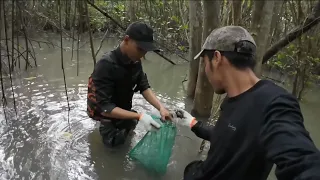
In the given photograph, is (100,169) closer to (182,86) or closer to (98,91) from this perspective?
(98,91)

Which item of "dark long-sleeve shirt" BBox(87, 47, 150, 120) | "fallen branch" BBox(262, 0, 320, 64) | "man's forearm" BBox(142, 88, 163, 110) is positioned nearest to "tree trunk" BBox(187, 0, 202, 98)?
"fallen branch" BBox(262, 0, 320, 64)

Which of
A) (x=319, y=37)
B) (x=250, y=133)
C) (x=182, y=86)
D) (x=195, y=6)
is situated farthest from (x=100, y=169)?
(x=319, y=37)

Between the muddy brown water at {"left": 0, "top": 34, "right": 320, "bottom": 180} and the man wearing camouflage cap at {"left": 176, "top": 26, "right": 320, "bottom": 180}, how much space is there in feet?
5.21

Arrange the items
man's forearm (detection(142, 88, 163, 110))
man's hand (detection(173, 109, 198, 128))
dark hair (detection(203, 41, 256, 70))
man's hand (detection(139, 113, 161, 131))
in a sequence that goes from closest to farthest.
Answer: dark hair (detection(203, 41, 256, 70)) → man's hand (detection(173, 109, 198, 128)) → man's hand (detection(139, 113, 161, 131)) → man's forearm (detection(142, 88, 163, 110))

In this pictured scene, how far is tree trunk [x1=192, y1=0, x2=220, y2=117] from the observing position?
4023 mm

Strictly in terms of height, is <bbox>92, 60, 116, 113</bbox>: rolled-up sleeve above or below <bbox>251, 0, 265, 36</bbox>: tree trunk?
below

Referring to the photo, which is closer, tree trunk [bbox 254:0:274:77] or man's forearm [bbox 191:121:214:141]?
man's forearm [bbox 191:121:214:141]

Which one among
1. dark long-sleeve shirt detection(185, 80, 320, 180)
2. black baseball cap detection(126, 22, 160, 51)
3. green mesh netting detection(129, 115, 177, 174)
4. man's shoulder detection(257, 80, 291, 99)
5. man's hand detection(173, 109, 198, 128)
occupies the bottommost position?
green mesh netting detection(129, 115, 177, 174)

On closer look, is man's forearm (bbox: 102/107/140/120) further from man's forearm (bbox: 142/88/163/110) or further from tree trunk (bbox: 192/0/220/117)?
tree trunk (bbox: 192/0/220/117)

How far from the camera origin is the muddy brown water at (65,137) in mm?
3230

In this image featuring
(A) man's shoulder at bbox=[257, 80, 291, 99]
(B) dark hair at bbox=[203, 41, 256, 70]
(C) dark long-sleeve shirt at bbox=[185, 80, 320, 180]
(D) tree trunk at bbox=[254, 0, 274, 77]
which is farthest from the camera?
(D) tree trunk at bbox=[254, 0, 274, 77]

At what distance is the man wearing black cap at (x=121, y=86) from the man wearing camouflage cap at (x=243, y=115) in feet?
4.01

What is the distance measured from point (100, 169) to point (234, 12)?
221 centimetres

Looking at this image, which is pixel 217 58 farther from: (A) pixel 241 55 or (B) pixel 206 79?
(B) pixel 206 79
